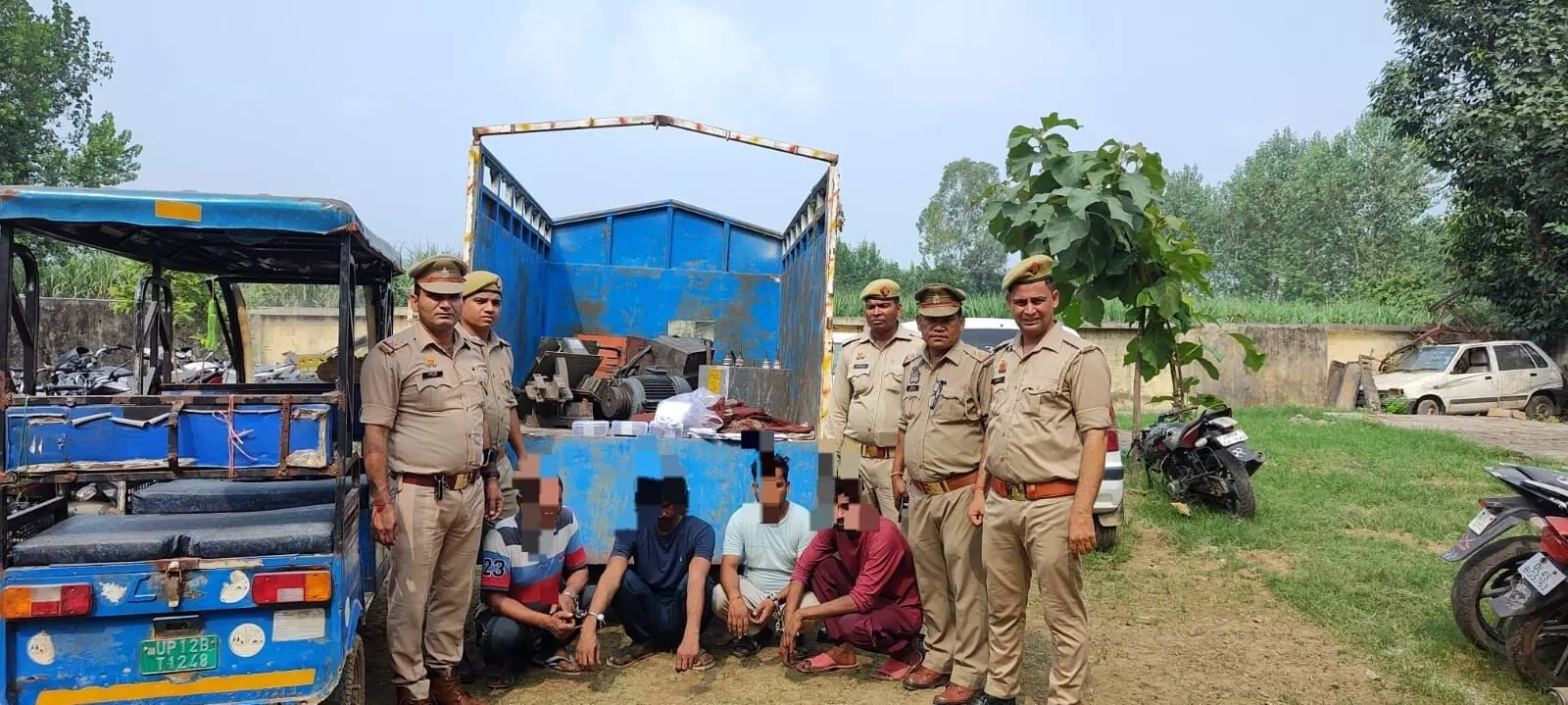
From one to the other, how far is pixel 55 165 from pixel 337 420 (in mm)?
21115

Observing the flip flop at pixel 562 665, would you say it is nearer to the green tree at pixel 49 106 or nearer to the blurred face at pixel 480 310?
the blurred face at pixel 480 310

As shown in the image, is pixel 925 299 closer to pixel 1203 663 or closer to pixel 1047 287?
pixel 1047 287

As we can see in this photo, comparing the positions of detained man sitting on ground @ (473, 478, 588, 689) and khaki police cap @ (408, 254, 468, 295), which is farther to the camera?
detained man sitting on ground @ (473, 478, 588, 689)

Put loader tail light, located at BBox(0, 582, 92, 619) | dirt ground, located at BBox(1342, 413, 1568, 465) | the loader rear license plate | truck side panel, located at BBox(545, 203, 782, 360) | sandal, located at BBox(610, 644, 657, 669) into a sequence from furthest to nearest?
dirt ground, located at BBox(1342, 413, 1568, 465), truck side panel, located at BBox(545, 203, 782, 360), sandal, located at BBox(610, 644, 657, 669), the loader rear license plate, loader tail light, located at BBox(0, 582, 92, 619)

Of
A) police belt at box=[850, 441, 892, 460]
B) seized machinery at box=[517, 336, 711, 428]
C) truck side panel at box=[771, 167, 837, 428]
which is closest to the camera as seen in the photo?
police belt at box=[850, 441, 892, 460]

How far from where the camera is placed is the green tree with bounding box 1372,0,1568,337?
13.1 meters

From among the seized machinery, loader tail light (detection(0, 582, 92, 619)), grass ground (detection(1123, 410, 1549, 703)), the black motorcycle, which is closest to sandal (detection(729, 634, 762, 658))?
the seized machinery

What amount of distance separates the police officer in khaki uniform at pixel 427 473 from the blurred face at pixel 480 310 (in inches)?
5.9

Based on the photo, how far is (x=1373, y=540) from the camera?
620cm

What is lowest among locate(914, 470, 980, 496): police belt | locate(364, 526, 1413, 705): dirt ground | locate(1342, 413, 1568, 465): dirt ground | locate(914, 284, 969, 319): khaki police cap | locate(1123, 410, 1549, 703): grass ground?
locate(364, 526, 1413, 705): dirt ground

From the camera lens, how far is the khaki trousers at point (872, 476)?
14.4 ft

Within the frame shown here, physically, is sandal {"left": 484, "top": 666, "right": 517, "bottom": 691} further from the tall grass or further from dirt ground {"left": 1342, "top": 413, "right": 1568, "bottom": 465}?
the tall grass

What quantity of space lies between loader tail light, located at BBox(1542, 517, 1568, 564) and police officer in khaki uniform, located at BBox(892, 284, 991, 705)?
227 centimetres

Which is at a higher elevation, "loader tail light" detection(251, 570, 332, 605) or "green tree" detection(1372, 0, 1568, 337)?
"green tree" detection(1372, 0, 1568, 337)
